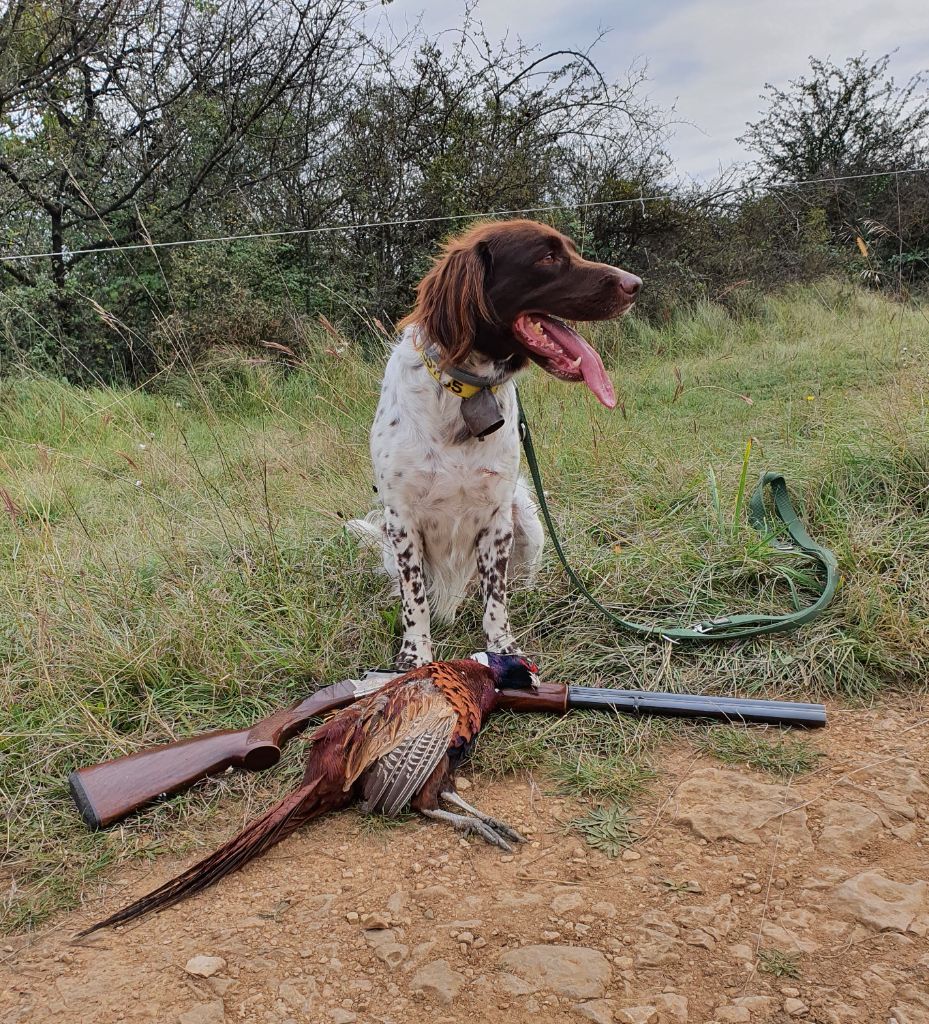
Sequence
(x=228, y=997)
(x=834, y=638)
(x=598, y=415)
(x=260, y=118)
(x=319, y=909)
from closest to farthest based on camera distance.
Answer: (x=228, y=997) < (x=319, y=909) < (x=834, y=638) < (x=598, y=415) < (x=260, y=118)

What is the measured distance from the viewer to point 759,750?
Answer: 2127mm

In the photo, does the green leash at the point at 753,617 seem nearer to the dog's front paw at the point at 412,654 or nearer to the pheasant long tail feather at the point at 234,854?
the dog's front paw at the point at 412,654

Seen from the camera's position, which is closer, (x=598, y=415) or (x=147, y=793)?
(x=147, y=793)

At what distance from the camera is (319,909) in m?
1.68

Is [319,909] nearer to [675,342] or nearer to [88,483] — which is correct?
[88,483]

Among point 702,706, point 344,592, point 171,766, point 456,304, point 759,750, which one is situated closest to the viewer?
point 171,766

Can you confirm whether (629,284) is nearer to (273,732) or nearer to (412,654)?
(412,654)

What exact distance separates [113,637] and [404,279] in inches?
218

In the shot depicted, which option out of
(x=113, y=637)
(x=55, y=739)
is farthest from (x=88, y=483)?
(x=55, y=739)

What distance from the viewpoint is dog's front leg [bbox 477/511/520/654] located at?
279cm

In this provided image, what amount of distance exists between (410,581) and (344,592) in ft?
1.30

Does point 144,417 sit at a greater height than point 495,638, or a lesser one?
greater

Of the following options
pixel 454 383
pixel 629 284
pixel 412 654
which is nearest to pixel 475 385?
pixel 454 383

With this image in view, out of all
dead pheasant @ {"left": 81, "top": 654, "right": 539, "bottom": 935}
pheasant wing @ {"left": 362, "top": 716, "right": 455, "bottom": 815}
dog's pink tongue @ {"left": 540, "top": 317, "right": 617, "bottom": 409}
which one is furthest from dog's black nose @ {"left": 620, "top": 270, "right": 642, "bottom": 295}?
pheasant wing @ {"left": 362, "top": 716, "right": 455, "bottom": 815}
